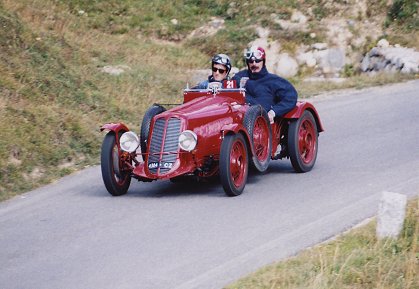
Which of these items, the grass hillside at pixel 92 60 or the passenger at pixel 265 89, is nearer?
the passenger at pixel 265 89

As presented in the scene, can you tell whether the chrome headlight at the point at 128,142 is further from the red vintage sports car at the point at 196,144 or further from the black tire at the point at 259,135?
the black tire at the point at 259,135

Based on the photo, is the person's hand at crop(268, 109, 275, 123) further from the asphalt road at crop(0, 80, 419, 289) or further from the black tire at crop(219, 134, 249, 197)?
the black tire at crop(219, 134, 249, 197)

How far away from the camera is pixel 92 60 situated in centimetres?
2044

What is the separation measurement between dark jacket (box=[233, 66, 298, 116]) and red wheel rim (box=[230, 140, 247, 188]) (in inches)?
49.7

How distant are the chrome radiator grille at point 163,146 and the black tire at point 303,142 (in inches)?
76.4

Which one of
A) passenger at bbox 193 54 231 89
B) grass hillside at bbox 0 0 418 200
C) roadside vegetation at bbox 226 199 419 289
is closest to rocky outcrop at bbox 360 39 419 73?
A: grass hillside at bbox 0 0 418 200

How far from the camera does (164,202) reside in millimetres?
11711

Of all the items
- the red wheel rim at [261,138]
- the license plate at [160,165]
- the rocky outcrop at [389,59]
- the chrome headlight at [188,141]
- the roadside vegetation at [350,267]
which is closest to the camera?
the roadside vegetation at [350,267]

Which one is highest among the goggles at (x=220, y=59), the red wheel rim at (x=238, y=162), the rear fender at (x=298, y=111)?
the goggles at (x=220, y=59)

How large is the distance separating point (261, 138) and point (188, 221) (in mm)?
2492

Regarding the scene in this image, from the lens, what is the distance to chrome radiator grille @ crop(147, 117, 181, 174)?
1189cm

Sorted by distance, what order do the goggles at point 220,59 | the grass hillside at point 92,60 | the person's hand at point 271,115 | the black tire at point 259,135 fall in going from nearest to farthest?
the black tire at point 259,135 < the person's hand at point 271,115 < the goggles at point 220,59 < the grass hillside at point 92,60

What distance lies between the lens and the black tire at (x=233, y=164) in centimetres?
1162

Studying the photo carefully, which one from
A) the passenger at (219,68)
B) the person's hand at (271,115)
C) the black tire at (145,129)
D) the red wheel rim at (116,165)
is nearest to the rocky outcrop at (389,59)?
the passenger at (219,68)
